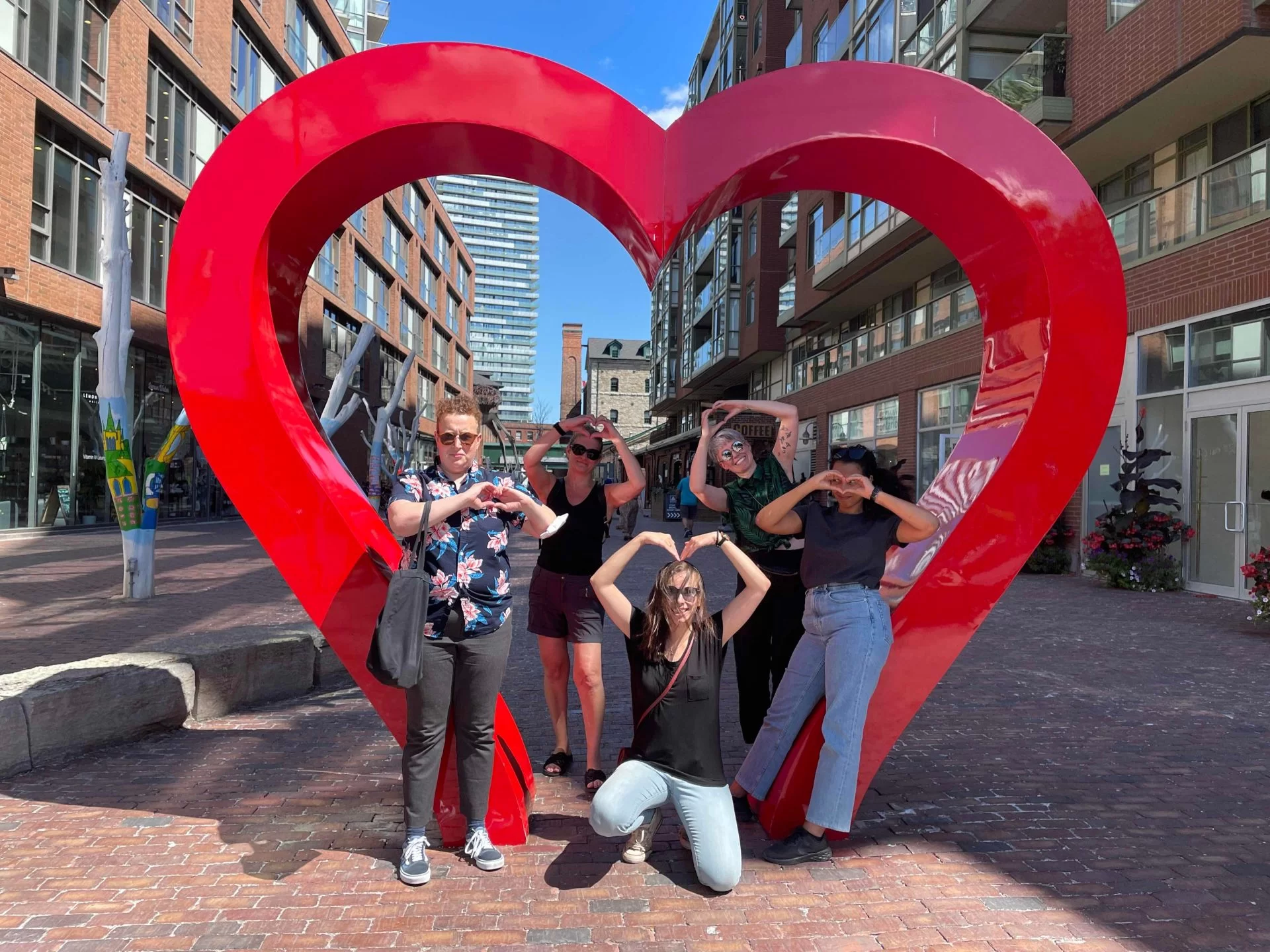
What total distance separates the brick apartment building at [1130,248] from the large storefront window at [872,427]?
0.08m

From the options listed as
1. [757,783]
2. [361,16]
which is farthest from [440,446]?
[361,16]

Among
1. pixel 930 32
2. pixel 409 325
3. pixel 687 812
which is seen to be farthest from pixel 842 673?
pixel 409 325

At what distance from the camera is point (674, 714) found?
10.0ft

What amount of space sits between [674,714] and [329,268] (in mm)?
27138

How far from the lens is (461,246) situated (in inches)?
2028

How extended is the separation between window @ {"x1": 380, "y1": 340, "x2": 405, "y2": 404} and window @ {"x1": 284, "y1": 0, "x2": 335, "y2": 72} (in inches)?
399

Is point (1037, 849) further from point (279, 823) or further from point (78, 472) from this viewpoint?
point (78, 472)

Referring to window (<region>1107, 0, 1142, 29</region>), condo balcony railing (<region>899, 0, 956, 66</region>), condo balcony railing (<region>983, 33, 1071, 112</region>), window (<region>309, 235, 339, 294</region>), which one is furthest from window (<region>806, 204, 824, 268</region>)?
window (<region>309, 235, 339, 294</region>)

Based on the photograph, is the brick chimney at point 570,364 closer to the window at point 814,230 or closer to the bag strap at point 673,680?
the window at point 814,230

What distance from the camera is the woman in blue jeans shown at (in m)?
3.12

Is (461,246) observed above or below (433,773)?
above

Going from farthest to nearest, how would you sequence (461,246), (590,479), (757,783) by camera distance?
(461,246) < (590,479) < (757,783)

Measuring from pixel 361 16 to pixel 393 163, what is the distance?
37.6 metres

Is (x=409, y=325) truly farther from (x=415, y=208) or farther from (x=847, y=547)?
(x=847, y=547)
